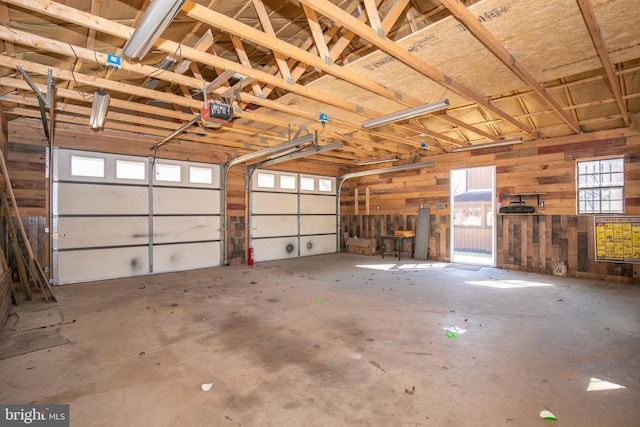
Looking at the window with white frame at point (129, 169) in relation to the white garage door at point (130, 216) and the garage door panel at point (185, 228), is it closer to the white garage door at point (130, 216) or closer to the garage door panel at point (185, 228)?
the white garage door at point (130, 216)

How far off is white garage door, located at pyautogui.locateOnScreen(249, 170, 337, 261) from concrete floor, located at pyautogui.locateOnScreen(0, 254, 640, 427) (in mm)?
3525

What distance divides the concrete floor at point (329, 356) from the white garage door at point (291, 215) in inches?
139

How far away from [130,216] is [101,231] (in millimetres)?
587

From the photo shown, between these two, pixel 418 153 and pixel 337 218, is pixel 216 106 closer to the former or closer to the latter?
pixel 418 153

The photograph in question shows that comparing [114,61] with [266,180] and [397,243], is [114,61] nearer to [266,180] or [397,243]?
[266,180]

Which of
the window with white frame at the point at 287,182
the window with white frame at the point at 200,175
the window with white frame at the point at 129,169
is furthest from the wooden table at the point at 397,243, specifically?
the window with white frame at the point at 129,169

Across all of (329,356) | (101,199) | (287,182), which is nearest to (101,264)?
(101,199)

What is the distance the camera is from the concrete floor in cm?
207

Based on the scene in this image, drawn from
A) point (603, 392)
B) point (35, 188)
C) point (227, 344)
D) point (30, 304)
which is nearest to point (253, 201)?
point (35, 188)

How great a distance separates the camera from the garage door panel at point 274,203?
8.53 m

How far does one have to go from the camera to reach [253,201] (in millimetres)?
8453

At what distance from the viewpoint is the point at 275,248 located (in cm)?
891

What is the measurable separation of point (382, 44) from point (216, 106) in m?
1.85

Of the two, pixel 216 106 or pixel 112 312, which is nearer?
pixel 216 106
